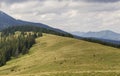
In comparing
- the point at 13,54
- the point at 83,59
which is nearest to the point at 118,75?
the point at 83,59

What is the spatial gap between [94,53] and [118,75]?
3285 inches

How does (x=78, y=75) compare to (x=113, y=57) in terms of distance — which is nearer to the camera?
(x=78, y=75)

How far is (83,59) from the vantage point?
114 m

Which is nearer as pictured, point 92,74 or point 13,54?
point 92,74

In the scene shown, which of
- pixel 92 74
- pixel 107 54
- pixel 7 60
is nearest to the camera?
pixel 92 74

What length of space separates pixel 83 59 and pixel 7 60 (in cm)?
7806

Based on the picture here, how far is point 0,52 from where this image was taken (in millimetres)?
192375

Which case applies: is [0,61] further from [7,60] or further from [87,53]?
[87,53]

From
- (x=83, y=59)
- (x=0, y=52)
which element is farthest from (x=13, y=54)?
(x=83, y=59)

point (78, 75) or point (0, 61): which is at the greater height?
point (78, 75)

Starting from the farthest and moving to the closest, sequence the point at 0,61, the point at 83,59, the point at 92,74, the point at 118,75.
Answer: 1. the point at 0,61
2. the point at 83,59
3. the point at 92,74
4. the point at 118,75

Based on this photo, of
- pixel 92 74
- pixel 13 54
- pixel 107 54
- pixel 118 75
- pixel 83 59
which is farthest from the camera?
pixel 13 54

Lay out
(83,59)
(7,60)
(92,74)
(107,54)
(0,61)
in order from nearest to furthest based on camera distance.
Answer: (92,74)
(83,59)
(107,54)
(0,61)
(7,60)

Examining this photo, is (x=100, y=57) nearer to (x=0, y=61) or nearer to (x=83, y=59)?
(x=83, y=59)
